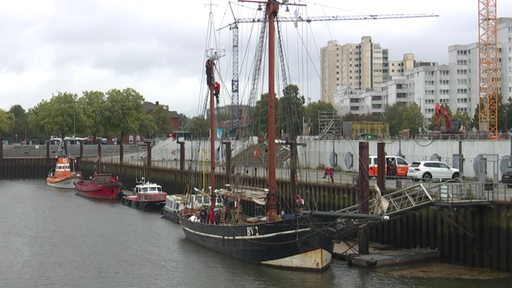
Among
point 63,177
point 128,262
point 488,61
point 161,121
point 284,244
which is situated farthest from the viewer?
point 161,121

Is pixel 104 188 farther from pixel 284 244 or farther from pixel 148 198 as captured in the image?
pixel 284 244

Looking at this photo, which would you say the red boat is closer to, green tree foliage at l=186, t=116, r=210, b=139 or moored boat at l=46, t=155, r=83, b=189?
green tree foliage at l=186, t=116, r=210, b=139

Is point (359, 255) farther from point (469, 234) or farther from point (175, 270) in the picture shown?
point (175, 270)

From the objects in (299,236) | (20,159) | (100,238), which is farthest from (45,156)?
(299,236)

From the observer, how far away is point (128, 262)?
35250 millimetres

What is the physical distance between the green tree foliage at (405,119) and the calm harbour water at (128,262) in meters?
88.1

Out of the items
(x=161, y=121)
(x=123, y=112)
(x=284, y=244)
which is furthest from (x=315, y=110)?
(x=284, y=244)

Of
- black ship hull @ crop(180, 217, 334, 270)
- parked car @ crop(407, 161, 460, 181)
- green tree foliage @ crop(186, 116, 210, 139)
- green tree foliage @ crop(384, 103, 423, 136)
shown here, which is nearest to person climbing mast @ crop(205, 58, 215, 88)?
green tree foliage @ crop(186, 116, 210, 139)

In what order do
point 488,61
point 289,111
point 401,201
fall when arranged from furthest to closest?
point 488,61, point 289,111, point 401,201

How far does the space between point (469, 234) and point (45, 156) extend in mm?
105031

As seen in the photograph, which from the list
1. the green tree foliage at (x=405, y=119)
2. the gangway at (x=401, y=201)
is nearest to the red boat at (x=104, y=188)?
the gangway at (x=401, y=201)

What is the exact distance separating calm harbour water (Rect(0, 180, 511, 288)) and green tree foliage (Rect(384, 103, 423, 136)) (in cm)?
8812

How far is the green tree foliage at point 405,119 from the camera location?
434 feet

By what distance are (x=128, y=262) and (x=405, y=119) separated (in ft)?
347
